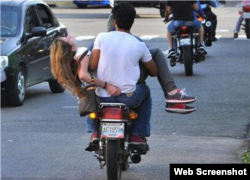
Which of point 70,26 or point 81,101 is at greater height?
point 81,101

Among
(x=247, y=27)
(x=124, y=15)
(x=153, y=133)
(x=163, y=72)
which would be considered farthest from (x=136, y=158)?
(x=247, y=27)

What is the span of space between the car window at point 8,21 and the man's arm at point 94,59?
20.0ft

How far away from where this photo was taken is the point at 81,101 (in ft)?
25.9

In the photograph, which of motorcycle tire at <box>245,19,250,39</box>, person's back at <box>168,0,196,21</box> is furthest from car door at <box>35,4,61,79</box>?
motorcycle tire at <box>245,19,250,39</box>

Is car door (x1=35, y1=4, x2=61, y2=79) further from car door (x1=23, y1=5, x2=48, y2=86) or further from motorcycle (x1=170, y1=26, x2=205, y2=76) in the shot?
motorcycle (x1=170, y1=26, x2=205, y2=76)

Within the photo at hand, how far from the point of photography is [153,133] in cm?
1089

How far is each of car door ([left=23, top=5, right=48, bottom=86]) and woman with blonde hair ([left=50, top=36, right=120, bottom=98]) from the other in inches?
235

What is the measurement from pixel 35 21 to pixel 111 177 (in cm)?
739

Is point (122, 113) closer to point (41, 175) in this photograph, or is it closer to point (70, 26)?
point (41, 175)

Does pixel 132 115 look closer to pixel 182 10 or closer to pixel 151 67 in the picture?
pixel 151 67

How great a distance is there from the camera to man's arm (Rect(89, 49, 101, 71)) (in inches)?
308

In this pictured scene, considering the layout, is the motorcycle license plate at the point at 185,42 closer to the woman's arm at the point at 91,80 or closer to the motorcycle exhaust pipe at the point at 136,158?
the motorcycle exhaust pipe at the point at 136,158

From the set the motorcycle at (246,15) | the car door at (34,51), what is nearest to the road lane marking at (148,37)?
the motorcycle at (246,15)

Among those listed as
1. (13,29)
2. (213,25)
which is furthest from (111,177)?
(213,25)
